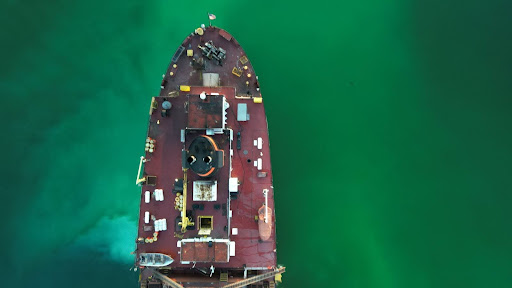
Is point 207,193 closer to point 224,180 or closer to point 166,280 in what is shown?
point 224,180

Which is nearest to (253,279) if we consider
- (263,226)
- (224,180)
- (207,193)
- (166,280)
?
(263,226)

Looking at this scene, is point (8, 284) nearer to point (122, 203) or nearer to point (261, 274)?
point (122, 203)

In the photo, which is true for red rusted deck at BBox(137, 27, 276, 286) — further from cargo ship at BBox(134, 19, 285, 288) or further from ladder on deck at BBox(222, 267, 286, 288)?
ladder on deck at BBox(222, 267, 286, 288)

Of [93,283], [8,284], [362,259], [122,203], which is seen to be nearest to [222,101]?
[122,203]

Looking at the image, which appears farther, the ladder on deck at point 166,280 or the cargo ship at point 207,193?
the cargo ship at point 207,193

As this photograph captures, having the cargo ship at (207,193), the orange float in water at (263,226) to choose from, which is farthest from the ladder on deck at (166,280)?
the orange float in water at (263,226)

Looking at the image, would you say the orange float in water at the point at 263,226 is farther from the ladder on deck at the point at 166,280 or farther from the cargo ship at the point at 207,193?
the ladder on deck at the point at 166,280

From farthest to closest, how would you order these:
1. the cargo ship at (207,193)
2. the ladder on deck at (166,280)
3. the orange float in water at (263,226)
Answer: the orange float in water at (263,226), the cargo ship at (207,193), the ladder on deck at (166,280)

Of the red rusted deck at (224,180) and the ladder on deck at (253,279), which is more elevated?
the red rusted deck at (224,180)

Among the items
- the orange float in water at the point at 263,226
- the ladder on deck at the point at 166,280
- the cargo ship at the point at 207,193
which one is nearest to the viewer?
the ladder on deck at the point at 166,280
